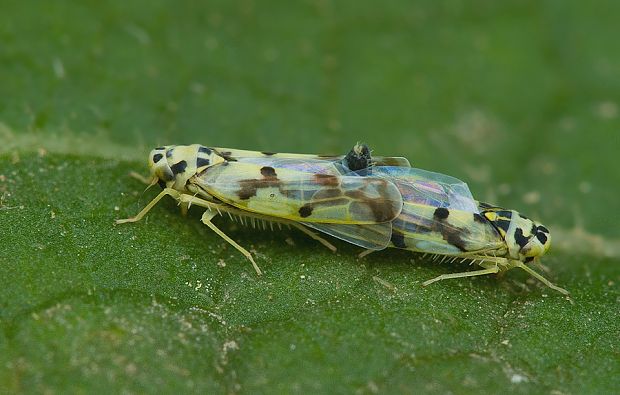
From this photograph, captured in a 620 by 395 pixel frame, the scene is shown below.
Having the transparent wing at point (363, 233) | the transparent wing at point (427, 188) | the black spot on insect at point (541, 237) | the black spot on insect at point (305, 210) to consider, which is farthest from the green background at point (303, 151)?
the transparent wing at point (427, 188)

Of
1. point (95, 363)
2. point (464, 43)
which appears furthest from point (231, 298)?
point (464, 43)

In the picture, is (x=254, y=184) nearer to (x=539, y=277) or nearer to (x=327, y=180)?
(x=327, y=180)

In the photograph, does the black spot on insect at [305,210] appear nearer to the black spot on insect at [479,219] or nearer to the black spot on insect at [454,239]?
the black spot on insect at [454,239]

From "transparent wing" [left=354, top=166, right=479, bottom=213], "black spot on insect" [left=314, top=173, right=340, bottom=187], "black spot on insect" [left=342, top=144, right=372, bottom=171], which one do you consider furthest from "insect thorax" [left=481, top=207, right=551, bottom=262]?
"black spot on insect" [left=314, top=173, right=340, bottom=187]

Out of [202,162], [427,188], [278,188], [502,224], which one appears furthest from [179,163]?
[502,224]

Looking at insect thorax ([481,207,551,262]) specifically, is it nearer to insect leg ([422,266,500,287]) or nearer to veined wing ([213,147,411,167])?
insect leg ([422,266,500,287])

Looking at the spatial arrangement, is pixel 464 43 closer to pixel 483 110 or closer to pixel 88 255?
pixel 483 110

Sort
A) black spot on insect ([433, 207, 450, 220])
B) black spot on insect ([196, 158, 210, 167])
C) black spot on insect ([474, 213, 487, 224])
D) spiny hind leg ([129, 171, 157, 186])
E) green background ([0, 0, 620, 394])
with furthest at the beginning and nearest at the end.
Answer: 1. spiny hind leg ([129, 171, 157, 186])
2. black spot on insect ([196, 158, 210, 167])
3. black spot on insect ([474, 213, 487, 224])
4. black spot on insect ([433, 207, 450, 220])
5. green background ([0, 0, 620, 394])
